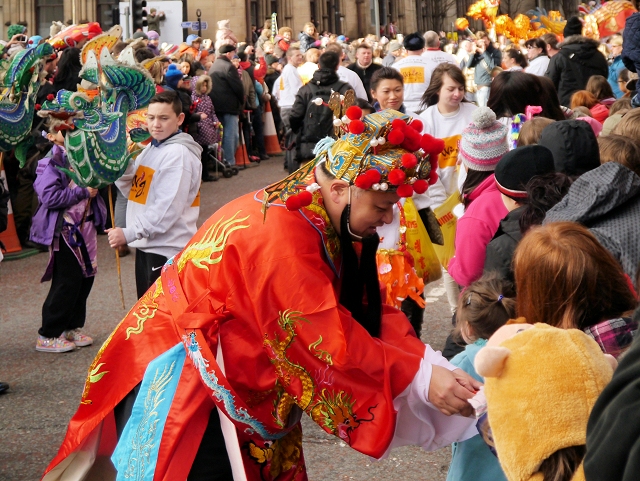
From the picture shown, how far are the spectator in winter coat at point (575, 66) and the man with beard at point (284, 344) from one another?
8.48 m

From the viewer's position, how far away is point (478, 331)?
3285 mm

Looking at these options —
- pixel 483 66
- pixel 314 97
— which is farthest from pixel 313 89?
pixel 483 66

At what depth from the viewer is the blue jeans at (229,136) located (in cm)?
1569

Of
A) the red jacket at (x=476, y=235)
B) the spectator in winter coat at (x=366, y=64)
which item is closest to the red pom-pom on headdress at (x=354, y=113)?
the red jacket at (x=476, y=235)

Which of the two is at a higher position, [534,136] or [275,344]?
[534,136]

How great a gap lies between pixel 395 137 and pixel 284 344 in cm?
72

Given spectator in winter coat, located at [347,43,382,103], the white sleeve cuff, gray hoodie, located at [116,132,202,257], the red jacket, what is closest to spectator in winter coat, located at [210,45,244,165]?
spectator in winter coat, located at [347,43,382,103]

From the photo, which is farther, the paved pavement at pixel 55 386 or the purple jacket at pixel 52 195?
the purple jacket at pixel 52 195

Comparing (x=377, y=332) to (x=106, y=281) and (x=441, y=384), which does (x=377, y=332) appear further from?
(x=106, y=281)

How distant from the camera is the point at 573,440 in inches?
71.4

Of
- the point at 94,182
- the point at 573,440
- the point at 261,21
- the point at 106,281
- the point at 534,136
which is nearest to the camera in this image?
the point at 573,440

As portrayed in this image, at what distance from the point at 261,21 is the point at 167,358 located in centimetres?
3171

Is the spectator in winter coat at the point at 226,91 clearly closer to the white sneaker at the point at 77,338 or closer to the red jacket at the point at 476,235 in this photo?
the white sneaker at the point at 77,338

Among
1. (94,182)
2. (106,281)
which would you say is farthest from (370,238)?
(106,281)
